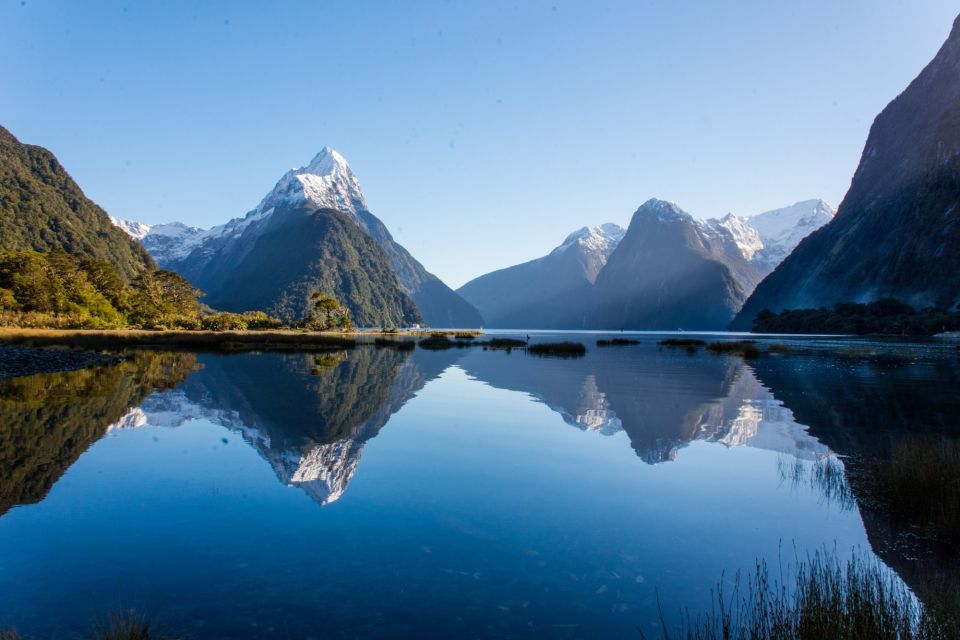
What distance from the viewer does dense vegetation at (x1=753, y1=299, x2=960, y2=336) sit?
143875mm

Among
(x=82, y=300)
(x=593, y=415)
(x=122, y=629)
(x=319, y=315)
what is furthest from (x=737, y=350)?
(x=82, y=300)

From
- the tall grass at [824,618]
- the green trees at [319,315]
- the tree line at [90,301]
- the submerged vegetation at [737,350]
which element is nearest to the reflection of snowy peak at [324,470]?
the tall grass at [824,618]

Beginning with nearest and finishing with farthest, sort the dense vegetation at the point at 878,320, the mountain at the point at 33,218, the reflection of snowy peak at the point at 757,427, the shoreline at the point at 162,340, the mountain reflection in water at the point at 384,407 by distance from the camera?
the mountain reflection in water at the point at 384,407
the reflection of snowy peak at the point at 757,427
the shoreline at the point at 162,340
the dense vegetation at the point at 878,320
the mountain at the point at 33,218

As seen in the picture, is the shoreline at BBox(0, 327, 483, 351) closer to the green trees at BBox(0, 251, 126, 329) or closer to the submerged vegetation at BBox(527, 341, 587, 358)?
the green trees at BBox(0, 251, 126, 329)

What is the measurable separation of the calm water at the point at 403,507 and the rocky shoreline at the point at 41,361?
379 inches

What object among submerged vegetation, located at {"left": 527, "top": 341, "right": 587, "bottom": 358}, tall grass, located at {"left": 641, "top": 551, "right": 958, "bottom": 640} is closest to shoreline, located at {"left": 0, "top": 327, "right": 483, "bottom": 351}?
submerged vegetation, located at {"left": 527, "top": 341, "right": 587, "bottom": 358}

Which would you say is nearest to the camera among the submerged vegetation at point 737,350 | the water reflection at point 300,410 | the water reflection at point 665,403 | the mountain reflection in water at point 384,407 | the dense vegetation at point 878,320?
the water reflection at point 300,410

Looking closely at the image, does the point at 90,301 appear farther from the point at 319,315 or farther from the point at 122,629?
the point at 122,629

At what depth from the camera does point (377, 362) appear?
201 feet

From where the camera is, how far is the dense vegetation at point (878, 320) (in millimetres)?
143875

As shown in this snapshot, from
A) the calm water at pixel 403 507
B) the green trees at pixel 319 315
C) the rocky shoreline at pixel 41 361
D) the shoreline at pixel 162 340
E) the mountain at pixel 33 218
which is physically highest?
the mountain at pixel 33 218

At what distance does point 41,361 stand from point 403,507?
156ft

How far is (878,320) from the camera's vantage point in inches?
6373

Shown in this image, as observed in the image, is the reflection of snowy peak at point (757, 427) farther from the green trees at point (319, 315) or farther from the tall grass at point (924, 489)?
the green trees at point (319, 315)
